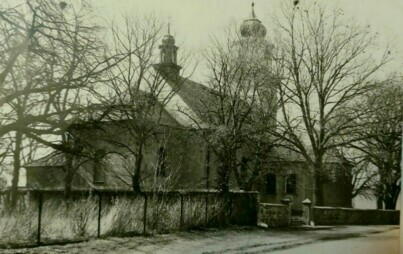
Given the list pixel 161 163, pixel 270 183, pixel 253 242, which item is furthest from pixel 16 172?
pixel 270 183

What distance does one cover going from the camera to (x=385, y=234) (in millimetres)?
4570

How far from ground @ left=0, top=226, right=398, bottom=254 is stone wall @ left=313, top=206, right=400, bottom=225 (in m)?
0.08

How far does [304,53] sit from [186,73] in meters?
1.36

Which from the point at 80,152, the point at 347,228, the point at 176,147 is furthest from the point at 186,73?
the point at 347,228

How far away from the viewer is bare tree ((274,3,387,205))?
4844 millimetres

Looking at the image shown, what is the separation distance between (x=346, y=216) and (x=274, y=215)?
90 centimetres

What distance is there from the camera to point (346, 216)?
204 inches

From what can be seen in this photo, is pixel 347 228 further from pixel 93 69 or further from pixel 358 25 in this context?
pixel 93 69

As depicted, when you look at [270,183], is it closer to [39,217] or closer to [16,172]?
[39,217]

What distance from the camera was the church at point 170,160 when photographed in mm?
3537

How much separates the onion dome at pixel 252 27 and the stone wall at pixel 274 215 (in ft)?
6.74

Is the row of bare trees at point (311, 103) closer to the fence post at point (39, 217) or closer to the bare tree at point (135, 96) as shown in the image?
the bare tree at point (135, 96)

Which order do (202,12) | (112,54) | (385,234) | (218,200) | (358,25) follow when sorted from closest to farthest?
(112,54)
(202,12)
(385,234)
(358,25)
(218,200)

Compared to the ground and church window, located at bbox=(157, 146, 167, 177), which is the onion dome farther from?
the ground
